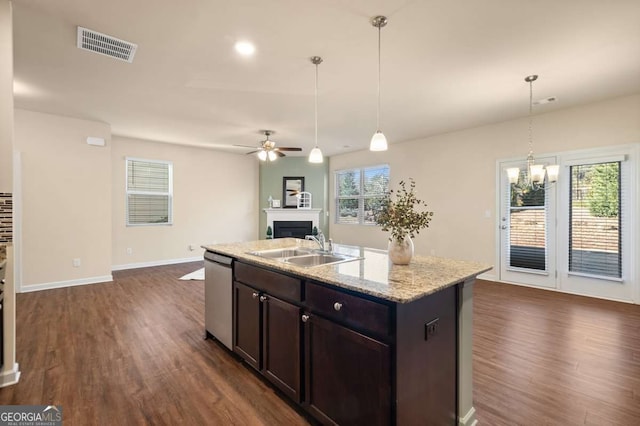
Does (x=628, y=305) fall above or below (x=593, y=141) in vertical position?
below

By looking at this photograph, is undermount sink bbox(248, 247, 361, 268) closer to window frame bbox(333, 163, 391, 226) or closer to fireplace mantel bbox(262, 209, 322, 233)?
window frame bbox(333, 163, 391, 226)

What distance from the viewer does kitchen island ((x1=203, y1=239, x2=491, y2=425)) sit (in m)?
1.38

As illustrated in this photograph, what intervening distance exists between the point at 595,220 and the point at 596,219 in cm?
2

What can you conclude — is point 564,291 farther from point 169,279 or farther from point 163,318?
point 169,279

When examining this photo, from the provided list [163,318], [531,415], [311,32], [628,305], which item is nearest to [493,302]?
[628,305]

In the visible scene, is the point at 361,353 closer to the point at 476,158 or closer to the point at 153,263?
the point at 476,158

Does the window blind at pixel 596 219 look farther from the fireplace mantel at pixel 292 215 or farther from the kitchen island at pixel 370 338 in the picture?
the fireplace mantel at pixel 292 215

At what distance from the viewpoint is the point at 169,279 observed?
17.3 ft

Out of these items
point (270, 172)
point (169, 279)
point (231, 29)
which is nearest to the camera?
point (231, 29)

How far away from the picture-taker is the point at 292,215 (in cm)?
780

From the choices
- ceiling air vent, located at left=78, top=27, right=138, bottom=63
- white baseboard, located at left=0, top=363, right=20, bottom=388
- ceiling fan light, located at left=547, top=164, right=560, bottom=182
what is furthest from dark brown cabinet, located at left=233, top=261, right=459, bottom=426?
ceiling fan light, located at left=547, top=164, right=560, bottom=182

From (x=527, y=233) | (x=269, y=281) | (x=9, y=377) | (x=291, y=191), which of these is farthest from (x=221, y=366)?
(x=291, y=191)

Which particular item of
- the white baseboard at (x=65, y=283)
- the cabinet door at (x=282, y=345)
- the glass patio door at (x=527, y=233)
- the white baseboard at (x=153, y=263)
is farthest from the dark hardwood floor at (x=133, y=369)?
the glass patio door at (x=527, y=233)

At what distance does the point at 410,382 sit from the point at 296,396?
2.64 feet
